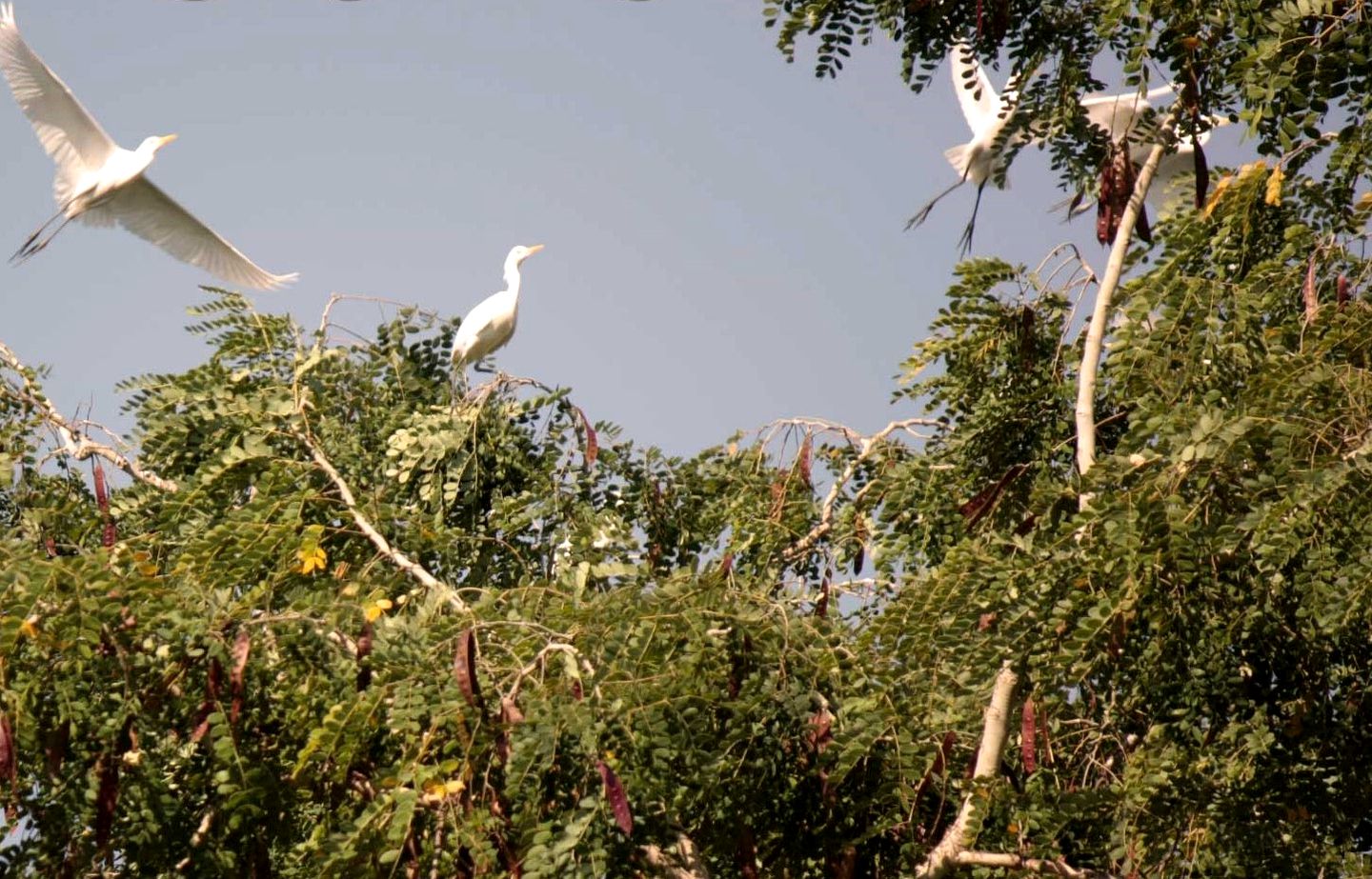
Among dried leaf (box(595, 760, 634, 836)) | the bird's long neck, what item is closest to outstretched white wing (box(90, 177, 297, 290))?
the bird's long neck

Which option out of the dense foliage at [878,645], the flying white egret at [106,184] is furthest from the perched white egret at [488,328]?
the dense foliage at [878,645]

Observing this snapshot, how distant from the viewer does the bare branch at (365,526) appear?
4.75 metres

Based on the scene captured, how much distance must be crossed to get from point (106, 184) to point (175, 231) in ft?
1.58

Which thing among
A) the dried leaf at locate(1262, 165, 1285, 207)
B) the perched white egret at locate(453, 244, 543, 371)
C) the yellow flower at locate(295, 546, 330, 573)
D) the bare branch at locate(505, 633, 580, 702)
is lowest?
the bare branch at locate(505, 633, 580, 702)

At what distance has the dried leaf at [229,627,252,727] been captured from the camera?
3590 millimetres

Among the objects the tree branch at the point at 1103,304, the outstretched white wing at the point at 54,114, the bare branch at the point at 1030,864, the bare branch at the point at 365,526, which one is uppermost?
the outstretched white wing at the point at 54,114

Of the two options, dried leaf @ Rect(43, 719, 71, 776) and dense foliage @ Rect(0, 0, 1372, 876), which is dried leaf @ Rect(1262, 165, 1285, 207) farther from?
dried leaf @ Rect(43, 719, 71, 776)

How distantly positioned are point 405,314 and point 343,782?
2.65m

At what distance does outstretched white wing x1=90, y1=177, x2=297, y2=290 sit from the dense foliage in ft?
16.8

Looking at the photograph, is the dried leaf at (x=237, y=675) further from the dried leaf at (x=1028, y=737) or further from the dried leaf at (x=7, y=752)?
the dried leaf at (x=1028, y=737)

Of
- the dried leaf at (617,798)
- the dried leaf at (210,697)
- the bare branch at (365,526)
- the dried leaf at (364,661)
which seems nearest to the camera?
the dried leaf at (617,798)

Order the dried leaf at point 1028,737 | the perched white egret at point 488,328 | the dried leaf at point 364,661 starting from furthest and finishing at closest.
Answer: the perched white egret at point 488,328 < the dried leaf at point 1028,737 < the dried leaf at point 364,661

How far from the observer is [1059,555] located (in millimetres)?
Result: 3852

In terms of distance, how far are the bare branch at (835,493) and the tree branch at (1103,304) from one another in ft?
3.42
